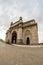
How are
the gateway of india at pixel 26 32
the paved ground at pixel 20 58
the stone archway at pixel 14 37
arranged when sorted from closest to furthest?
the paved ground at pixel 20 58 → the gateway of india at pixel 26 32 → the stone archway at pixel 14 37

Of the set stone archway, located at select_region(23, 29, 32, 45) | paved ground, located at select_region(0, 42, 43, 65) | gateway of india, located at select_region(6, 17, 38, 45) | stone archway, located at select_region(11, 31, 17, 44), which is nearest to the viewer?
paved ground, located at select_region(0, 42, 43, 65)

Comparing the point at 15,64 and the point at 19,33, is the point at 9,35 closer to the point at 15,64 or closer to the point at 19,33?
the point at 19,33

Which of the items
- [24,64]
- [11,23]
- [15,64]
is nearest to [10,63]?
[15,64]

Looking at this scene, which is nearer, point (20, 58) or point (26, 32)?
point (20, 58)

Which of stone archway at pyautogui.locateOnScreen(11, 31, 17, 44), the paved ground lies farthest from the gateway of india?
the paved ground

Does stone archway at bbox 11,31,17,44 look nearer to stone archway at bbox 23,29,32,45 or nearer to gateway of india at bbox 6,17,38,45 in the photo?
gateway of india at bbox 6,17,38,45

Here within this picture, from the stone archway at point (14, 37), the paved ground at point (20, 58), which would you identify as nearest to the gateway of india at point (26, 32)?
the stone archway at point (14, 37)

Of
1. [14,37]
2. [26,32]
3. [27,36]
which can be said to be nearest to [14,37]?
[14,37]

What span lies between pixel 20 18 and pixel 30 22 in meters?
2.94

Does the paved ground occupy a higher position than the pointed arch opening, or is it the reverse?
the pointed arch opening

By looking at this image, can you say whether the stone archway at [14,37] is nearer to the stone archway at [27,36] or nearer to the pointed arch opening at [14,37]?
the pointed arch opening at [14,37]

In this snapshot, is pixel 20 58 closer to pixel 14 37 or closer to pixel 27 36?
pixel 27 36

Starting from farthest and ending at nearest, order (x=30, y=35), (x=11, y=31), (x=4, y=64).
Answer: (x=11, y=31)
(x=30, y=35)
(x=4, y=64)

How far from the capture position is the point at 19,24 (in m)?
25.2
